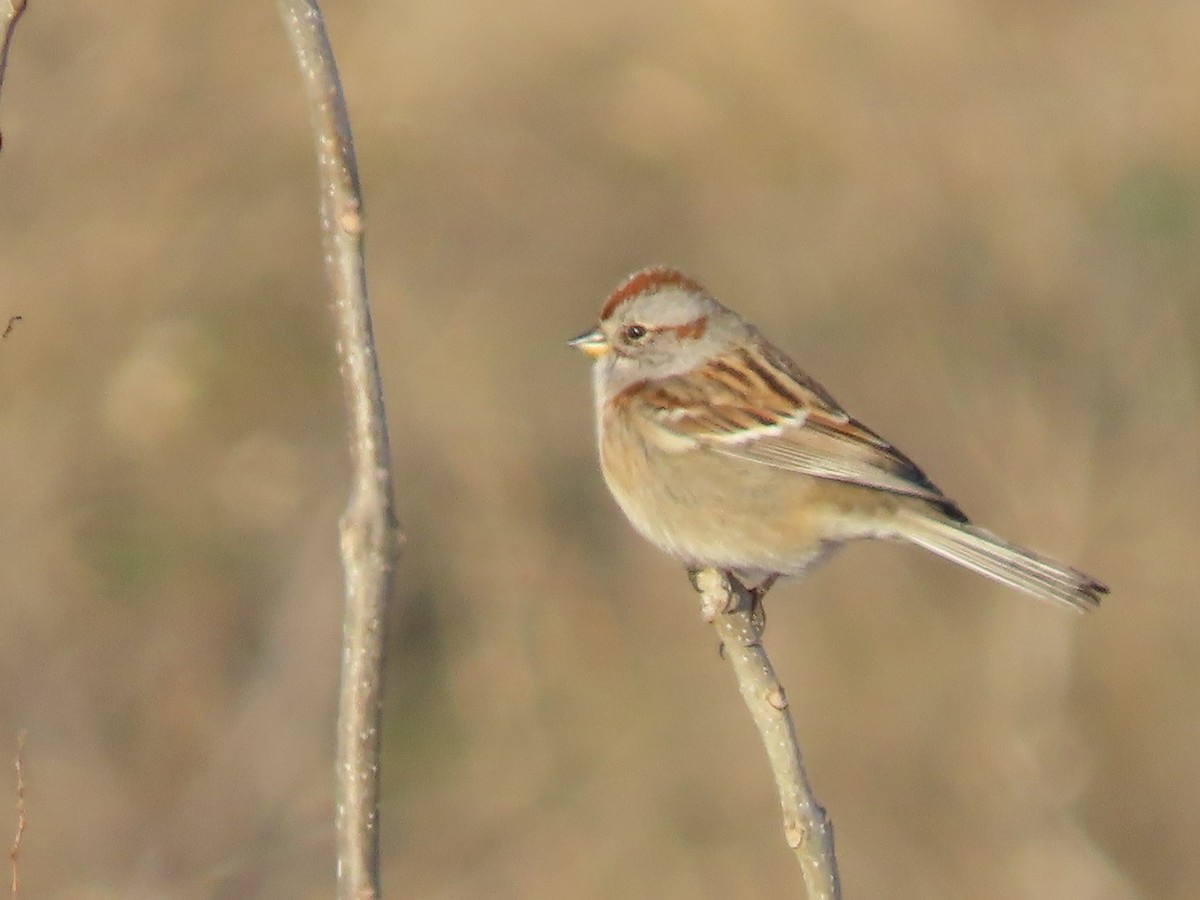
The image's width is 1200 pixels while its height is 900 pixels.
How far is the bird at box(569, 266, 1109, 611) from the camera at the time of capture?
3998 mm

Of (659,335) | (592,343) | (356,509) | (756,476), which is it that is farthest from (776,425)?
(356,509)

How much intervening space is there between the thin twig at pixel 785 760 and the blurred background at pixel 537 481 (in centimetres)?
333

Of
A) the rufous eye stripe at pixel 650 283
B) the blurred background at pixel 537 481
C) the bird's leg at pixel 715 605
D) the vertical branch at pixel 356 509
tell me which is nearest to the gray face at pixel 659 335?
the rufous eye stripe at pixel 650 283

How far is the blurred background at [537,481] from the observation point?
6.70 m

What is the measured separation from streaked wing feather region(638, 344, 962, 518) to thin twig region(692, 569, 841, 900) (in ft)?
3.77

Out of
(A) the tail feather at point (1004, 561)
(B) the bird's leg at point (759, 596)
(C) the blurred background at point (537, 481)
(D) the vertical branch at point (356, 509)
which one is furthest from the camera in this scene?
(C) the blurred background at point (537, 481)

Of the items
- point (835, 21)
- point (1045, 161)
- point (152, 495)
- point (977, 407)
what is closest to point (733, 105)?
point (835, 21)

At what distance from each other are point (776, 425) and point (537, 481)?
331 cm

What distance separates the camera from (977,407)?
290 inches

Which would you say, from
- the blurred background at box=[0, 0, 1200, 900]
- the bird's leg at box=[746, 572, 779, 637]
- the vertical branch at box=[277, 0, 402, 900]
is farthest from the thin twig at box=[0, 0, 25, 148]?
the blurred background at box=[0, 0, 1200, 900]

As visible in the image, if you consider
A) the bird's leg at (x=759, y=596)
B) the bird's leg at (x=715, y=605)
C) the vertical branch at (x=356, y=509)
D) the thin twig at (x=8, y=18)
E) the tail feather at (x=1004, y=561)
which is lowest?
the bird's leg at (x=759, y=596)

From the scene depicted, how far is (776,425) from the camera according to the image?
13.9 ft

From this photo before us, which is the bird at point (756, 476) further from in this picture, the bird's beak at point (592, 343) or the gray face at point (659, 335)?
the bird's beak at point (592, 343)

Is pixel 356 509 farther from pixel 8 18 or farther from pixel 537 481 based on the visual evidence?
pixel 537 481
